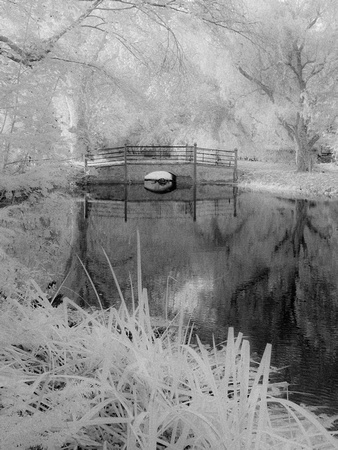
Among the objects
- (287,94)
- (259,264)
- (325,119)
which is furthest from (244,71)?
(259,264)

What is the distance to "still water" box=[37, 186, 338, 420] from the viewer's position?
19.2 ft

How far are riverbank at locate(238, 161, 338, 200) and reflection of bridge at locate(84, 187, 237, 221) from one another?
307cm

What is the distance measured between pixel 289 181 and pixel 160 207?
8.41 metres

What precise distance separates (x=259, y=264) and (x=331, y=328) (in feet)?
13.0

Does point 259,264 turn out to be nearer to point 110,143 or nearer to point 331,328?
point 331,328

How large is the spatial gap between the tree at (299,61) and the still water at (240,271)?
19.6 ft

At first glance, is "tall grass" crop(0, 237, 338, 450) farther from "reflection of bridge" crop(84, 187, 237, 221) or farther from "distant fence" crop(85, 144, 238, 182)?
"distant fence" crop(85, 144, 238, 182)

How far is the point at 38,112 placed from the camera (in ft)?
14.4

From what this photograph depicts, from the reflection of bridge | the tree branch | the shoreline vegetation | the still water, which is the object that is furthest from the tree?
the shoreline vegetation

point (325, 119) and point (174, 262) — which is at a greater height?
point (325, 119)

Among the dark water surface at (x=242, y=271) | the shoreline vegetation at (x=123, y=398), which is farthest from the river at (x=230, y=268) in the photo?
the shoreline vegetation at (x=123, y=398)

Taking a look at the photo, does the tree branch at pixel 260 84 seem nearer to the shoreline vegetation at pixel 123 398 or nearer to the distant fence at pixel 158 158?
the distant fence at pixel 158 158

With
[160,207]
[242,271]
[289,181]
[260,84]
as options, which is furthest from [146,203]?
[242,271]

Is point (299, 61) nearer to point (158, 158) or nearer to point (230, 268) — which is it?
point (158, 158)
